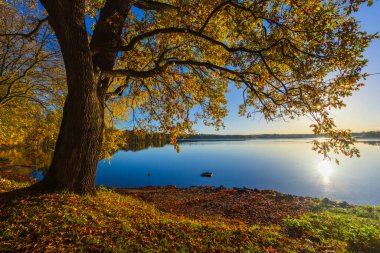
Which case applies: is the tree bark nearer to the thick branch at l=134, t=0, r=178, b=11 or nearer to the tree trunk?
the tree trunk

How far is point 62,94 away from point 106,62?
9540 mm

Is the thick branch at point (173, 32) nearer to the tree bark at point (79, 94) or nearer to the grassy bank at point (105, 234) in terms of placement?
the tree bark at point (79, 94)

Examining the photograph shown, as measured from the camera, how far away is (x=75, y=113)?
7.17 metres

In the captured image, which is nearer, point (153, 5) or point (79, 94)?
point (79, 94)

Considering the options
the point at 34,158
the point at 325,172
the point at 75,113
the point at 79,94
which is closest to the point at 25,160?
the point at 34,158

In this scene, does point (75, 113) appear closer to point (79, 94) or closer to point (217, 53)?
point (79, 94)

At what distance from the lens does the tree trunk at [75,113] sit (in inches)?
258

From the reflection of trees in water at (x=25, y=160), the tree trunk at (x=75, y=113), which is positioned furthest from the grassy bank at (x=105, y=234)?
the reflection of trees in water at (x=25, y=160)

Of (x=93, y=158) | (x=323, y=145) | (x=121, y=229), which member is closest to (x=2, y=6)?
(x=93, y=158)

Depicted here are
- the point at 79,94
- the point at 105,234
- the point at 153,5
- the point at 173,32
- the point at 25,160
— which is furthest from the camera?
the point at 25,160

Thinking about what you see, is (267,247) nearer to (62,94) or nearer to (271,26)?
(271,26)

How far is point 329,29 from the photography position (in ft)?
A: 21.6

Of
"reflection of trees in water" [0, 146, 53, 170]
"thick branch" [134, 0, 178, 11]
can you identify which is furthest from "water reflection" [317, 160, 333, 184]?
"reflection of trees in water" [0, 146, 53, 170]

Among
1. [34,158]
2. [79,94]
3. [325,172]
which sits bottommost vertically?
[325,172]
